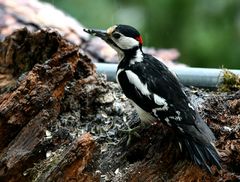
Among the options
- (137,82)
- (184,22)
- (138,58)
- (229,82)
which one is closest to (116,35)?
(138,58)

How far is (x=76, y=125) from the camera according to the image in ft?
12.9

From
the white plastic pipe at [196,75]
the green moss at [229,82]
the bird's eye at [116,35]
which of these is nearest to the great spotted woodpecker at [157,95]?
the bird's eye at [116,35]

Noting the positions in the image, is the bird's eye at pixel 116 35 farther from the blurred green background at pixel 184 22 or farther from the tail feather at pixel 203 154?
the blurred green background at pixel 184 22

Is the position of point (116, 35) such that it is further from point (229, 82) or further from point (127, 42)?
point (229, 82)

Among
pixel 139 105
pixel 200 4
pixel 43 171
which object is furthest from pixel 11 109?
pixel 200 4

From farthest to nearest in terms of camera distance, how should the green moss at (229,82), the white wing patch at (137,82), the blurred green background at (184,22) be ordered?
the blurred green background at (184,22) → the green moss at (229,82) → the white wing patch at (137,82)

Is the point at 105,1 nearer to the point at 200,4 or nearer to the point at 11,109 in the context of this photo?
the point at 200,4

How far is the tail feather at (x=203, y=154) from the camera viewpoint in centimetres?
347

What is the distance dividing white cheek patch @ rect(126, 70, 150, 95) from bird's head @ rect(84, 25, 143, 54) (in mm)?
179

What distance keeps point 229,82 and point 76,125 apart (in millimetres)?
796

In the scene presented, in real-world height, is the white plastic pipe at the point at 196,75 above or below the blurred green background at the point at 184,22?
below

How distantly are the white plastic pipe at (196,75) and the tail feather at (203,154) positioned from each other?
2.30 ft

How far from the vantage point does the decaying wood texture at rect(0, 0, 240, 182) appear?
11.6 ft

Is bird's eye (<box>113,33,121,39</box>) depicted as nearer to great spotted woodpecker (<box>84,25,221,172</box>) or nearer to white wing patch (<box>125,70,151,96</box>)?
great spotted woodpecker (<box>84,25,221,172</box>)
